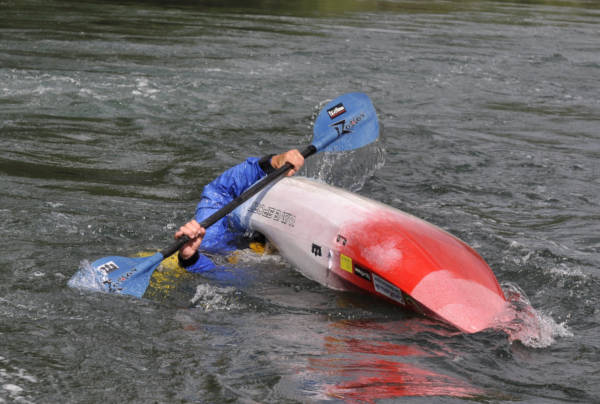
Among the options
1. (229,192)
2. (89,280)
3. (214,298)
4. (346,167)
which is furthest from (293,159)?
(346,167)

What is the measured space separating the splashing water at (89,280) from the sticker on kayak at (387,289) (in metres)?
1.53

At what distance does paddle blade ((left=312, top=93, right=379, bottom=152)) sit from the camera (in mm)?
5762

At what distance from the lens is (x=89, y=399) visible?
10.5 ft

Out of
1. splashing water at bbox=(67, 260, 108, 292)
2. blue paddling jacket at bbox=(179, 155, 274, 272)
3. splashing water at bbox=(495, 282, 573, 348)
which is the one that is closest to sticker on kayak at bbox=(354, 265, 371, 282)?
splashing water at bbox=(495, 282, 573, 348)

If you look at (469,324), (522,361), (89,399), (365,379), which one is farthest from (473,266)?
(89,399)

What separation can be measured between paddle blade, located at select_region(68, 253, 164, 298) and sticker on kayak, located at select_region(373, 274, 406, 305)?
51.3 inches

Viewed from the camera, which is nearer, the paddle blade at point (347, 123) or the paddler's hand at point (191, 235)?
the paddler's hand at point (191, 235)

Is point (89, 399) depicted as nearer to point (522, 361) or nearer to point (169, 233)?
point (522, 361)

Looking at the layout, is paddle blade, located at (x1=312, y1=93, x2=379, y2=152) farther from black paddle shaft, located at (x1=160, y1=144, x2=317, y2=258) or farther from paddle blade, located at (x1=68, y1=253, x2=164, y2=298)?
paddle blade, located at (x1=68, y1=253, x2=164, y2=298)

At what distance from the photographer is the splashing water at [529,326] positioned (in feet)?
12.4

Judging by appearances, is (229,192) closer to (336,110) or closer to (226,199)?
(226,199)

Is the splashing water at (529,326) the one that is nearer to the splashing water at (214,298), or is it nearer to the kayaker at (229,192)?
the splashing water at (214,298)

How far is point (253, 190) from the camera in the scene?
5012mm

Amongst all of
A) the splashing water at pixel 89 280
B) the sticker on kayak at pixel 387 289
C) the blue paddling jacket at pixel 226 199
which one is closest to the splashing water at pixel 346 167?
the blue paddling jacket at pixel 226 199
